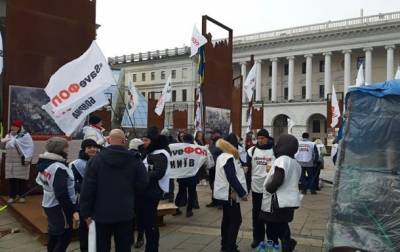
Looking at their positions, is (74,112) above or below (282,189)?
above

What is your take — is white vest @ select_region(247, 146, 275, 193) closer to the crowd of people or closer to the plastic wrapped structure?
the crowd of people

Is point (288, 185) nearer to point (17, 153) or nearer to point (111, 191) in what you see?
point (111, 191)

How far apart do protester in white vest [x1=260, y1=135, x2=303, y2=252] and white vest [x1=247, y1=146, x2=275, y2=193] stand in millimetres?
863

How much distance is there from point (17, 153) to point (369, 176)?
7386 millimetres

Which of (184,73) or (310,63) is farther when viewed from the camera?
(184,73)

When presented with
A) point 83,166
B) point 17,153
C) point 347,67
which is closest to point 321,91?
point 347,67

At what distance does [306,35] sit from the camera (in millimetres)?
74188

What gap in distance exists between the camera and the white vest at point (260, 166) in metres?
6.76

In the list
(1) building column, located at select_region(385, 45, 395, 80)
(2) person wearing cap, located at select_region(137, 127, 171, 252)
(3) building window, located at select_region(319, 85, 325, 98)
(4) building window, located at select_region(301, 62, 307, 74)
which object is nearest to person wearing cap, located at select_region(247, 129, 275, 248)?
(2) person wearing cap, located at select_region(137, 127, 171, 252)

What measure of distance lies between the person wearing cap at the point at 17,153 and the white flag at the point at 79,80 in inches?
96.0

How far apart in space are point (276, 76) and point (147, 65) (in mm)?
29230

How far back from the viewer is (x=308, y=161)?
12953 mm

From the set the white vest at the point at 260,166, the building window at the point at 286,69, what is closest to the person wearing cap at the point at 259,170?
the white vest at the point at 260,166

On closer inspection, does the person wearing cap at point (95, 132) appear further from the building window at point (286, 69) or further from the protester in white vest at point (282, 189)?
the building window at point (286, 69)
